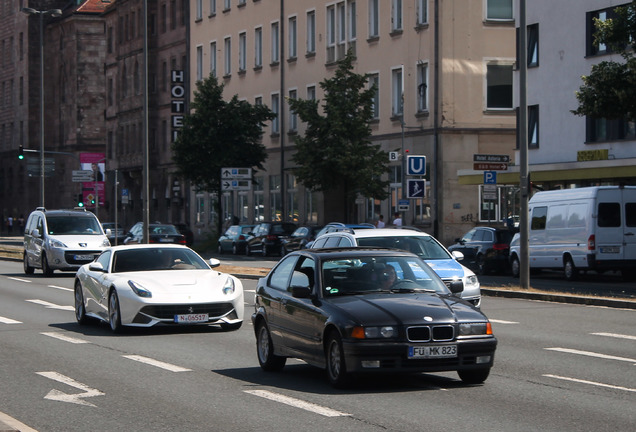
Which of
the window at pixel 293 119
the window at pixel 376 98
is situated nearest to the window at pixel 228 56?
the window at pixel 293 119

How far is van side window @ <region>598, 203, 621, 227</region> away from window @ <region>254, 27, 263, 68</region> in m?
41.9

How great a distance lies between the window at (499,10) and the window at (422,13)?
269cm

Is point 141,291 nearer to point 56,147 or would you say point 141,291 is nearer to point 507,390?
point 507,390

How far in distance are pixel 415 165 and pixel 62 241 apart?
408 inches

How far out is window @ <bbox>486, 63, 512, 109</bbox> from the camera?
56750 mm

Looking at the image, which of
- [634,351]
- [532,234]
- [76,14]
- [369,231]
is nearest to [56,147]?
[76,14]

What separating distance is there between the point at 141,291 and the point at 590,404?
8.93 m

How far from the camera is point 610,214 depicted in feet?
109

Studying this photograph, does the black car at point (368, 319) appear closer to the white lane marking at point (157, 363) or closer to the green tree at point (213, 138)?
the white lane marking at point (157, 363)

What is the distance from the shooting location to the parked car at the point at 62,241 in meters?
37.2

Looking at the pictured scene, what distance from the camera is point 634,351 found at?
15539 mm

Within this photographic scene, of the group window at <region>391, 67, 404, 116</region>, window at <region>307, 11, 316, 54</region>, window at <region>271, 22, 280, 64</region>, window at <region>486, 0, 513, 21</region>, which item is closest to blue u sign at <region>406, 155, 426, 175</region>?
window at <region>486, 0, 513, 21</region>

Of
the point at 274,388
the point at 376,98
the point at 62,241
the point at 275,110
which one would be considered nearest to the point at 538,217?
the point at 62,241

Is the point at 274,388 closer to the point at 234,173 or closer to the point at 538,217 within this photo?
the point at 538,217
